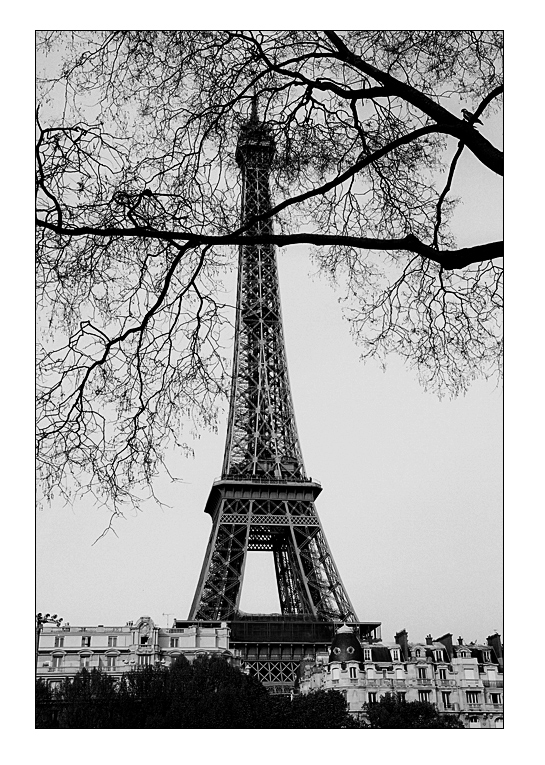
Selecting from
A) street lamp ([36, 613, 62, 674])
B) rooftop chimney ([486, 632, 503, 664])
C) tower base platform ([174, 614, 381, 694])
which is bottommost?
tower base platform ([174, 614, 381, 694])

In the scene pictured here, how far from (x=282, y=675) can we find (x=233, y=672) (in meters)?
4.65

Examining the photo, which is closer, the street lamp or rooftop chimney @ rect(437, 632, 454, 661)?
the street lamp

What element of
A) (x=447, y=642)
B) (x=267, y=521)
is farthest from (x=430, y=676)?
(x=267, y=521)

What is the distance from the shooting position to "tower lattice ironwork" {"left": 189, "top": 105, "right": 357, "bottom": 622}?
1448 cm

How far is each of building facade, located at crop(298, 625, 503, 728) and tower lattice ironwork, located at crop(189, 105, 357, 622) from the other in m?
5.09

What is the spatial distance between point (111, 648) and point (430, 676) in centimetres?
277

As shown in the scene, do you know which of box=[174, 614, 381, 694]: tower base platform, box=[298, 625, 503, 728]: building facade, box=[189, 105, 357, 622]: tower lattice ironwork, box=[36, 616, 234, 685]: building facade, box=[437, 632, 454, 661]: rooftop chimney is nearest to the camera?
box=[298, 625, 503, 728]: building facade

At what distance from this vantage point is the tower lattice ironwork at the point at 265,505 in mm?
14477

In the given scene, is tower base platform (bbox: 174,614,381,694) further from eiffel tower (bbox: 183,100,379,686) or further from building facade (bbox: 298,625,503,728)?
building facade (bbox: 298,625,503,728)

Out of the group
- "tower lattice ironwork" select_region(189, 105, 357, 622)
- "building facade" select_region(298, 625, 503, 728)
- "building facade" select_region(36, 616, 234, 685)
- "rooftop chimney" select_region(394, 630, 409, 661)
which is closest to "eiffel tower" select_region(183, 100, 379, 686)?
"tower lattice ironwork" select_region(189, 105, 357, 622)

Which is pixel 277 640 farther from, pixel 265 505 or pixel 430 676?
pixel 430 676

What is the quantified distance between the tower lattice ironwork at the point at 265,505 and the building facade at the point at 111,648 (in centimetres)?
507

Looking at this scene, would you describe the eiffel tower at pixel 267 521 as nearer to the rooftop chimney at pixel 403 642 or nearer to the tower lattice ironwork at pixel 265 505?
the tower lattice ironwork at pixel 265 505
